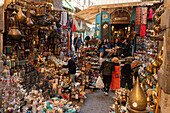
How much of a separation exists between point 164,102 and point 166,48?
1.72 ft

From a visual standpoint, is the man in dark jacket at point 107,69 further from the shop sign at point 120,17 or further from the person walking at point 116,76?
the shop sign at point 120,17

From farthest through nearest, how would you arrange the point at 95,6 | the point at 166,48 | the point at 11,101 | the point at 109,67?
the point at 95,6
the point at 109,67
the point at 11,101
the point at 166,48

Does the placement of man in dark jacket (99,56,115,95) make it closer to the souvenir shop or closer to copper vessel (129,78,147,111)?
the souvenir shop

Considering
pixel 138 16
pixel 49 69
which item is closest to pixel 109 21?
pixel 138 16

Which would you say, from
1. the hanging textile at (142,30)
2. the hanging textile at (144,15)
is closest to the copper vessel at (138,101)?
the hanging textile at (142,30)

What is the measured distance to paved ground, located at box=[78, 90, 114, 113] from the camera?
5236mm

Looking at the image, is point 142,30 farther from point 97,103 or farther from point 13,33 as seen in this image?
point 13,33

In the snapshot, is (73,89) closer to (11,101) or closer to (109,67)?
(109,67)

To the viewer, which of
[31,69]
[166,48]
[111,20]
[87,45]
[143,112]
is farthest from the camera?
[111,20]

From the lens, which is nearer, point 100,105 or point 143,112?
point 143,112

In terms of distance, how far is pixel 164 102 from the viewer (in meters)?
1.56

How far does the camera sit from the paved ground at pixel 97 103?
5236mm

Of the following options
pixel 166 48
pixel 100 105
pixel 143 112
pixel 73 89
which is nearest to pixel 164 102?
pixel 143 112

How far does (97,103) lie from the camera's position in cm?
582
